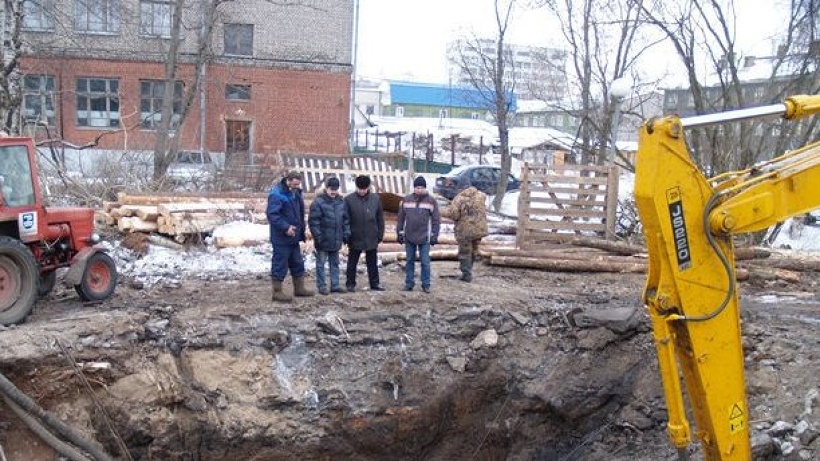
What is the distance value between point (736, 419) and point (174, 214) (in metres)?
9.58

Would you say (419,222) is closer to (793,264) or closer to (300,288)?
(300,288)

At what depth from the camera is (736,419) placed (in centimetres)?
526

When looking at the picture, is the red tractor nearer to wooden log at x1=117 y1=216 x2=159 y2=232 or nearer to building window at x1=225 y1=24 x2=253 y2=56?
wooden log at x1=117 y1=216 x2=159 y2=232

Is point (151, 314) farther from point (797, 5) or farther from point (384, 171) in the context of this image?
point (797, 5)

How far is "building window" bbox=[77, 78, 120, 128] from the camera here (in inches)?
1188

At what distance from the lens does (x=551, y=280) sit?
1198cm

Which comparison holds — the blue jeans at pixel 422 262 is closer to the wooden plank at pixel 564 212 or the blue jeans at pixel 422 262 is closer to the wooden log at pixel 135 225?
the wooden plank at pixel 564 212

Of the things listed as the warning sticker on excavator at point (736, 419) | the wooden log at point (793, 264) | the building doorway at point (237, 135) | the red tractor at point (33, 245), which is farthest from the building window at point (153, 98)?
the warning sticker on excavator at point (736, 419)

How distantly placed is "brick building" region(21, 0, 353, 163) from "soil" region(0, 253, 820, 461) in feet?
67.9

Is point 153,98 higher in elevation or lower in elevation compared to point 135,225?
higher

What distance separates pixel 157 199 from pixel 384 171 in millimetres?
5995

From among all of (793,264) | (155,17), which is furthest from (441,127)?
(793,264)

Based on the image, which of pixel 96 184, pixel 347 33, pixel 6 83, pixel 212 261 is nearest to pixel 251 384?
pixel 212 261

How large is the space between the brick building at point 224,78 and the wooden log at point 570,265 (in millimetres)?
18345
